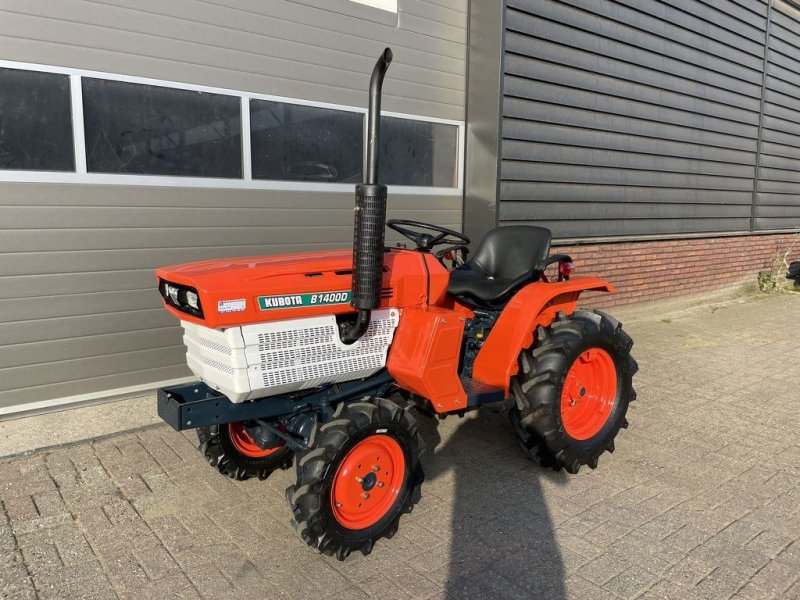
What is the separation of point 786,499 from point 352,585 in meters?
2.24

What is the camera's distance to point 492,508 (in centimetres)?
297

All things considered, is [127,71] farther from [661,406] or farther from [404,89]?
[661,406]

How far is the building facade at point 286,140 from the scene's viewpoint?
3789mm

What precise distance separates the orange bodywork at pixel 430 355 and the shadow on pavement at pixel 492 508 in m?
0.54

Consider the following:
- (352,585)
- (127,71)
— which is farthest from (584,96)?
(352,585)

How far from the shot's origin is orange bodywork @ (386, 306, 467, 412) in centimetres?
282

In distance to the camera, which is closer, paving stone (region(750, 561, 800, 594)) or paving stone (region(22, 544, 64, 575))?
paving stone (region(750, 561, 800, 594))

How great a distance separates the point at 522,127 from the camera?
6.00m

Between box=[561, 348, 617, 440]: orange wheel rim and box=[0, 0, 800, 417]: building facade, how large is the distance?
7.70ft

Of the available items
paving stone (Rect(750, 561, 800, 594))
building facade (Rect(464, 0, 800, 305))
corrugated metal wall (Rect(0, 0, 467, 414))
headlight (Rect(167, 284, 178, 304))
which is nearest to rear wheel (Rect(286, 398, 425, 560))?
headlight (Rect(167, 284, 178, 304))

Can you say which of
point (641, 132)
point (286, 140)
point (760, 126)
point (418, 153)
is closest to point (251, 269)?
point (286, 140)

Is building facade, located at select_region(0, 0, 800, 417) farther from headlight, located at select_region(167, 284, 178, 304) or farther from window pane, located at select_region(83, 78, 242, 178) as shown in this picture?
headlight, located at select_region(167, 284, 178, 304)

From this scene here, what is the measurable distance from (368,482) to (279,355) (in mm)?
665

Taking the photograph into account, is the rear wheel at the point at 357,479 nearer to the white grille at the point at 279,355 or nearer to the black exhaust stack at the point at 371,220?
the white grille at the point at 279,355
